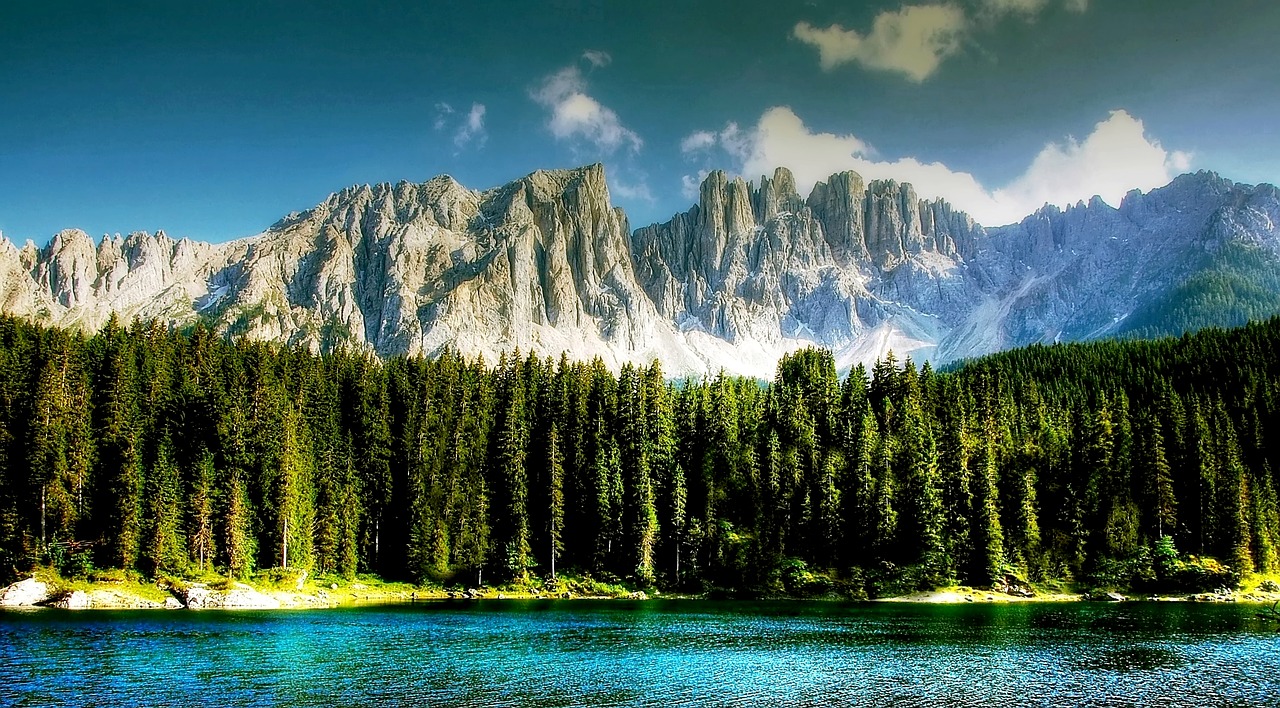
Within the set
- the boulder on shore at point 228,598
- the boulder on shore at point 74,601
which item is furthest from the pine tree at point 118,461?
the boulder on shore at point 228,598

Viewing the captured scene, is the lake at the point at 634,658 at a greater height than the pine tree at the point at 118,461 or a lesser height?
lesser

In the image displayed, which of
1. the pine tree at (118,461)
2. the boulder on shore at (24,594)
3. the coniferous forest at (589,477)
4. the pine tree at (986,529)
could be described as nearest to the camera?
the boulder on shore at (24,594)

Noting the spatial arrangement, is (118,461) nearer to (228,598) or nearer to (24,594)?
(24,594)

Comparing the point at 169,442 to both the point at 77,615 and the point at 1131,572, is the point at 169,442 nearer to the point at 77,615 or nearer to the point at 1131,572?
the point at 77,615

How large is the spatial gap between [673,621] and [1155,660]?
3335 centimetres

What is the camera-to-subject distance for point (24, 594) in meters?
74.2

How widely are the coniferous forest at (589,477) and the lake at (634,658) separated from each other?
62.6 feet

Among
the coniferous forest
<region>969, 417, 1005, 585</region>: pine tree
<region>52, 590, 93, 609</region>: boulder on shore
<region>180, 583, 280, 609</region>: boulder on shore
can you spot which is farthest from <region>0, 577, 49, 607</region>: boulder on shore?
<region>969, 417, 1005, 585</region>: pine tree

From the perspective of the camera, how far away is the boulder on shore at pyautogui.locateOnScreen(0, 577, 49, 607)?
73625mm

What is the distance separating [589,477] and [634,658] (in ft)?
187

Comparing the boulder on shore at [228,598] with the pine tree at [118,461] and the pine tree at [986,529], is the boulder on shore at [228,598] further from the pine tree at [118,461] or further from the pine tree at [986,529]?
the pine tree at [986,529]

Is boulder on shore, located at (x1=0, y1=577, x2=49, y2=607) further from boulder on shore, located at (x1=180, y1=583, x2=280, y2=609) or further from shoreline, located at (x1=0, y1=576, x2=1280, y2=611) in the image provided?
boulder on shore, located at (x1=180, y1=583, x2=280, y2=609)

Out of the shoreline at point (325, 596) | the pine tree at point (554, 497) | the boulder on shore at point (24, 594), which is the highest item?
the pine tree at point (554, 497)

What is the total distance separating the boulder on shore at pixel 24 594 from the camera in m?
73.6
